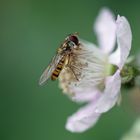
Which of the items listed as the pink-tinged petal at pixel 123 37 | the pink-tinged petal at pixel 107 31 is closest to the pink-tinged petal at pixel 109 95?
the pink-tinged petal at pixel 123 37

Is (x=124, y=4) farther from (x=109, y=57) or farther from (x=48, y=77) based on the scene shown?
(x=48, y=77)

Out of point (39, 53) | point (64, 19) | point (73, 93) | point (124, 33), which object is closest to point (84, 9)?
point (64, 19)

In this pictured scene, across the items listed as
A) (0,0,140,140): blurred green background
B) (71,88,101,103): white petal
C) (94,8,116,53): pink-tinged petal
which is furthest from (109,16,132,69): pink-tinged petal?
(0,0,140,140): blurred green background

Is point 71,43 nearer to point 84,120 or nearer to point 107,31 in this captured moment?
point 84,120

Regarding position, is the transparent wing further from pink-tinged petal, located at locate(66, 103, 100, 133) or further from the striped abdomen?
pink-tinged petal, located at locate(66, 103, 100, 133)

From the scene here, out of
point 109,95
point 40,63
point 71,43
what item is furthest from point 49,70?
point 40,63

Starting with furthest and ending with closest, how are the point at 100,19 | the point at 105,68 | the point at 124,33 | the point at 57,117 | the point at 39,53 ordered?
1. the point at 39,53
2. the point at 57,117
3. the point at 100,19
4. the point at 105,68
5. the point at 124,33
